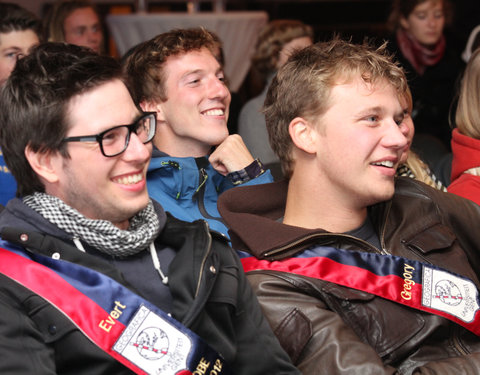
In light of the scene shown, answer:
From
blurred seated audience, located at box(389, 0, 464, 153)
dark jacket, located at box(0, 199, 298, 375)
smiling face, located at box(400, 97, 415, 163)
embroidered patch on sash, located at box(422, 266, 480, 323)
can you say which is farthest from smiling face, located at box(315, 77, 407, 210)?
blurred seated audience, located at box(389, 0, 464, 153)

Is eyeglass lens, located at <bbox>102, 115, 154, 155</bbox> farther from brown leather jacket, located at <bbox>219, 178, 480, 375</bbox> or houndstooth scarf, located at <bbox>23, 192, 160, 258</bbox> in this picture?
brown leather jacket, located at <bbox>219, 178, 480, 375</bbox>

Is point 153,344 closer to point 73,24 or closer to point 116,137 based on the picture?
point 116,137

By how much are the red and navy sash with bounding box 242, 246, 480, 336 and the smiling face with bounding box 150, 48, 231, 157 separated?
85 cm

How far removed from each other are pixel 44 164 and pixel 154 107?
1.16 m

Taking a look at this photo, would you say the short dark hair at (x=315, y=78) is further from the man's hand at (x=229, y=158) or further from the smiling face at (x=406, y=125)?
the man's hand at (x=229, y=158)

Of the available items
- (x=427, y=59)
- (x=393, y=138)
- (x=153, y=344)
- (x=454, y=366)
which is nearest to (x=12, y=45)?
(x=393, y=138)

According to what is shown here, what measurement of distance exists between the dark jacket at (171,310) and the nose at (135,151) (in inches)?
7.7

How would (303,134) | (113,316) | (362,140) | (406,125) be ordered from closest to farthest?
(113,316) < (362,140) < (303,134) < (406,125)

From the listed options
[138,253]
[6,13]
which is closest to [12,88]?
[138,253]

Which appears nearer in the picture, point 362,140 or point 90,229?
point 90,229

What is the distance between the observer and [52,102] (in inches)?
60.4

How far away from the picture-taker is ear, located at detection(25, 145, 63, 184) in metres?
1.57

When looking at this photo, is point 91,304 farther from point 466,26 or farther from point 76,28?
point 466,26

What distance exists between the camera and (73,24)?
4160mm
